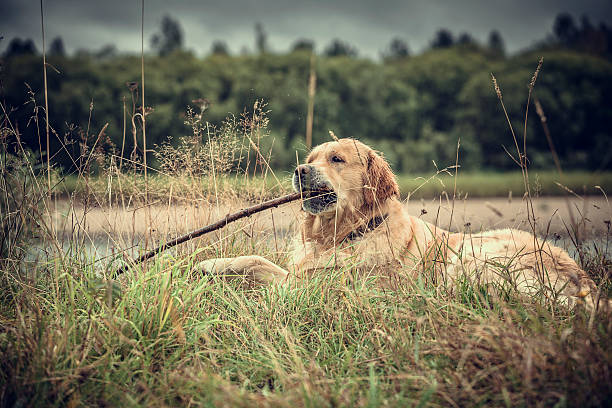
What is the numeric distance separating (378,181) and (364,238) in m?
0.45

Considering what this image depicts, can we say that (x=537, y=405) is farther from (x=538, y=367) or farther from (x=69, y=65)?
(x=69, y=65)

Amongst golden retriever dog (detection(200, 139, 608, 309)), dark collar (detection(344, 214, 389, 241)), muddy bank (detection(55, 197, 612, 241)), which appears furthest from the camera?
dark collar (detection(344, 214, 389, 241))

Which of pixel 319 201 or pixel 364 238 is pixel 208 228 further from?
pixel 364 238

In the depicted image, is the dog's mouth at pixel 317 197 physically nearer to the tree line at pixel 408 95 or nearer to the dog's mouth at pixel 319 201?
the dog's mouth at pixel 319 201

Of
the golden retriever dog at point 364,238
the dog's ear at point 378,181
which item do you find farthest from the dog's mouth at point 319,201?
the dog's ear at point 378,181

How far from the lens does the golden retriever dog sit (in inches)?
104

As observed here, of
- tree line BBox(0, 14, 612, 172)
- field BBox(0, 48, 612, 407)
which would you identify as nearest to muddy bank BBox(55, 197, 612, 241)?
field BBox(0, 48, 612, 407)

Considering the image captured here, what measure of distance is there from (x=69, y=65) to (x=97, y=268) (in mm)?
14376

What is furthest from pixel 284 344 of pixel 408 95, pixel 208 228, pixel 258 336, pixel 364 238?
pixel 408 95

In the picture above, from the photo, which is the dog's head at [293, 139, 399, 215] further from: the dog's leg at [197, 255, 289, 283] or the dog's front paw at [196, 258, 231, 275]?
the dog's front paw at [196, 258, 231, 275]

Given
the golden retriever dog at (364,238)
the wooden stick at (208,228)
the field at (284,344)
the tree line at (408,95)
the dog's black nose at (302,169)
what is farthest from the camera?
the tree line at (408,95)

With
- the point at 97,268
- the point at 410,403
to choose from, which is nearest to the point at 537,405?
the point at 410,403

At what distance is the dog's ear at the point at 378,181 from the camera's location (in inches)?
120

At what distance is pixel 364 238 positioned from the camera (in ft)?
9.57
